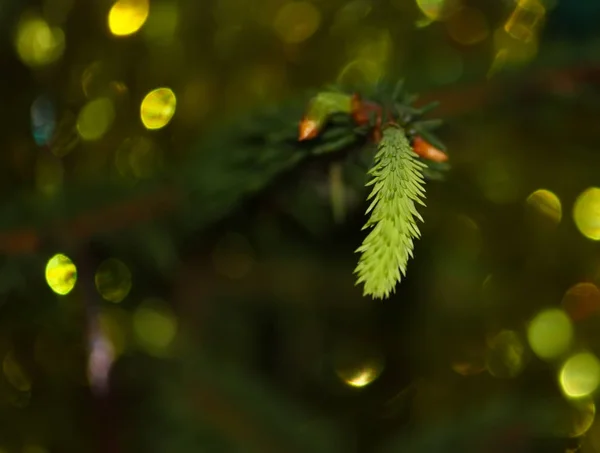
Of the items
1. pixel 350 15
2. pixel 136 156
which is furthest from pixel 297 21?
pixel 136 156

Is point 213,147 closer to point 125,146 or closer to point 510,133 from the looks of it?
point 125,146

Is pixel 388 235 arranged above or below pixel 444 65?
below

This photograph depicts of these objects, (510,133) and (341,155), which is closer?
(341,155)

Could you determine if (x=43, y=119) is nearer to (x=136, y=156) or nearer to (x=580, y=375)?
(x=136, y=156)

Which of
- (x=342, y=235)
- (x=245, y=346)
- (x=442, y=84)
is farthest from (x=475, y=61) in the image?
(x=245, y=346)

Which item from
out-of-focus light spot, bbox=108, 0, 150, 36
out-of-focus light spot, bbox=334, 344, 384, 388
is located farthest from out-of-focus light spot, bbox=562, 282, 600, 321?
out-of-focus light spot, bbox=108, 0, 150, 36

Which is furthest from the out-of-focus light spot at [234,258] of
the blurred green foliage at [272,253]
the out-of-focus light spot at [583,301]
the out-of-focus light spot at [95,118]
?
the out-of-focus light spot at [583,301]
